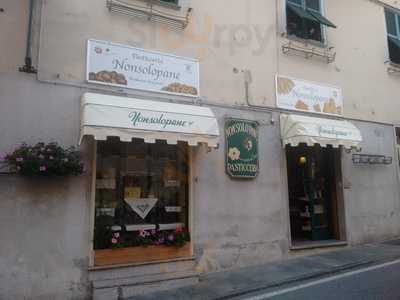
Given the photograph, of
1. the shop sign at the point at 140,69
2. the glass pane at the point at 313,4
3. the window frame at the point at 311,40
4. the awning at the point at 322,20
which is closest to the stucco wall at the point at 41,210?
the shop sign at the point at 140,69

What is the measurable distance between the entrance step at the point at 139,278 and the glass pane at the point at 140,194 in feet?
1.45

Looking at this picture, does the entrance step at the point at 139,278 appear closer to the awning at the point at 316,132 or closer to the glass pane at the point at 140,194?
the glass pane at the point at 140,194

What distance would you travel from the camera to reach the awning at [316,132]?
823 cm

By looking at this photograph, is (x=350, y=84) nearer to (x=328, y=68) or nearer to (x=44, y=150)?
(x=328, y=68)

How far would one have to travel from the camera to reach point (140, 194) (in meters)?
7.34

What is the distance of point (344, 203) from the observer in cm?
984

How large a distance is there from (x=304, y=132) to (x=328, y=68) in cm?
299

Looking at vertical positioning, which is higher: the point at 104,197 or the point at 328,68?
the point at 328,68

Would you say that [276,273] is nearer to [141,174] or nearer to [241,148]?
[241,148]

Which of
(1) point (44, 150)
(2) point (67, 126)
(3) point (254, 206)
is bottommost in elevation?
(3) point (254, 206)

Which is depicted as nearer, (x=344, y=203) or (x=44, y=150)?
(x=44, y=150)

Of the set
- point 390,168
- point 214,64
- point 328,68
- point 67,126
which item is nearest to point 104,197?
point 67,126

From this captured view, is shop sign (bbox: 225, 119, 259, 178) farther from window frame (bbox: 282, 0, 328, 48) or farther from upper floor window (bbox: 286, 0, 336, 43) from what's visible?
upper floor window (bbox: 286, 0, 336, 43)

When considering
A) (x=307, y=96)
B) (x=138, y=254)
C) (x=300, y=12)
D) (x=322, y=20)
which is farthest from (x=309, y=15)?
(x=138, y=254)
